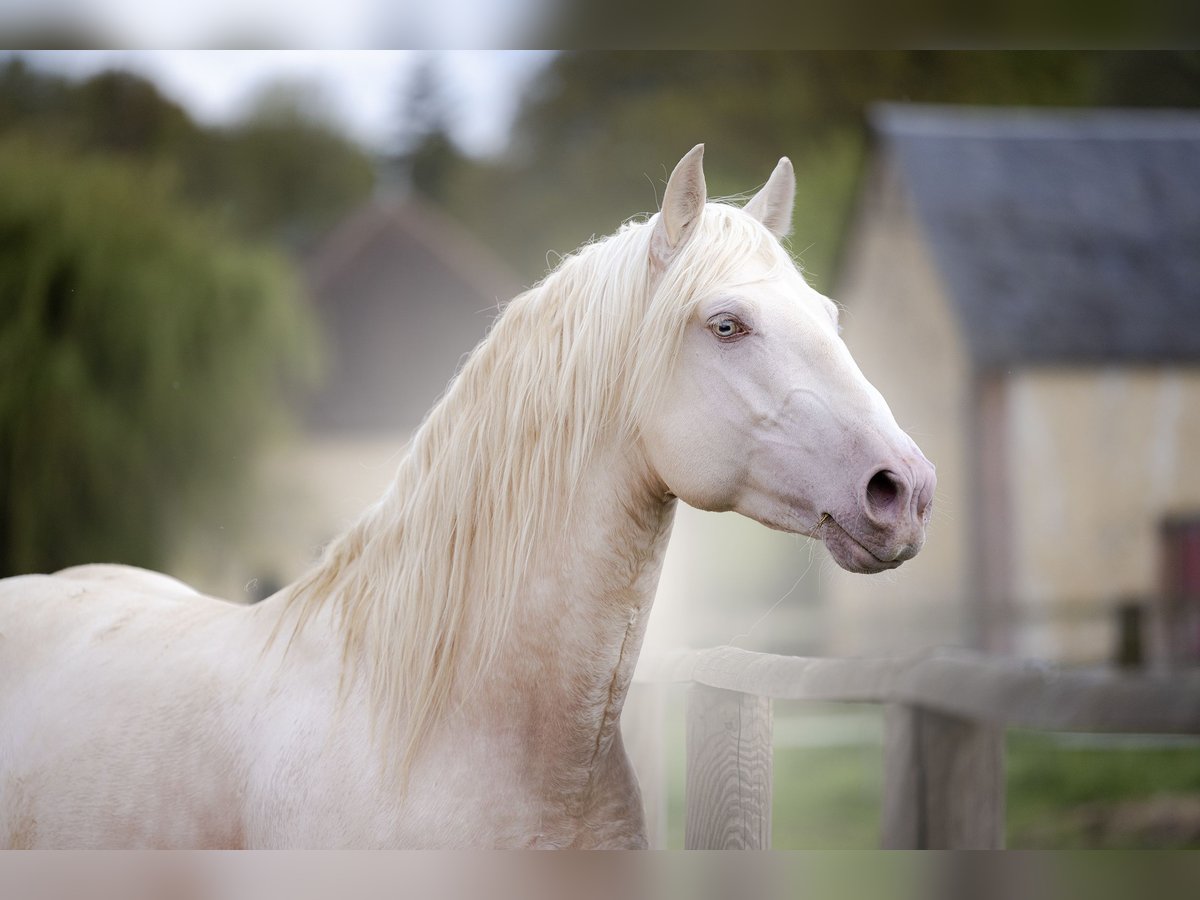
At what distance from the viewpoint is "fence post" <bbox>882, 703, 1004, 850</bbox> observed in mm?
1323

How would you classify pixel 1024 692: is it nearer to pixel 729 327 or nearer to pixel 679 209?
pixel 729 327

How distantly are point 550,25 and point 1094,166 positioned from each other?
242 inches

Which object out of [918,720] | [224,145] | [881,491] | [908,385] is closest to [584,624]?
[881,491]

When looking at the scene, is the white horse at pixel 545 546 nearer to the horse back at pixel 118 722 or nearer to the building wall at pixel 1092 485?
the horse back at pixel 118 722

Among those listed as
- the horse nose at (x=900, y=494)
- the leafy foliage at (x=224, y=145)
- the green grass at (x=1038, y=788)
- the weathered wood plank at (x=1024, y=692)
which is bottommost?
the green grass at (x=1038, y=788)

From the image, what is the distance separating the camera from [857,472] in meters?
1.10

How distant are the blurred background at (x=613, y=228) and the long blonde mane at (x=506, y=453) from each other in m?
3.39

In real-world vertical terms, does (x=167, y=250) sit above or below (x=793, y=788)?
above

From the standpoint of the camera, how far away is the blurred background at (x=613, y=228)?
5.36m

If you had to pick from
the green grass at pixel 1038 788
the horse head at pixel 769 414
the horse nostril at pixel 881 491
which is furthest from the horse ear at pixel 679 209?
the green grass at pixel 1038 788

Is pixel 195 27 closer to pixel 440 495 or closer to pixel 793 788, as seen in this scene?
pixel 440 495

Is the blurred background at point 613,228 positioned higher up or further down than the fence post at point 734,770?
higher up

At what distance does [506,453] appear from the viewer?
124 cm

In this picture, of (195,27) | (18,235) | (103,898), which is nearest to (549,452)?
(103,898)
